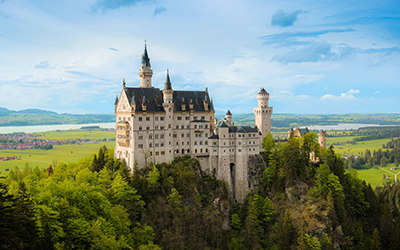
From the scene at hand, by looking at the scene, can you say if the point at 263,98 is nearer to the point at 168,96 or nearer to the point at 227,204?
the point at 168,96

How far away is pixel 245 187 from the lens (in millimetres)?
86750

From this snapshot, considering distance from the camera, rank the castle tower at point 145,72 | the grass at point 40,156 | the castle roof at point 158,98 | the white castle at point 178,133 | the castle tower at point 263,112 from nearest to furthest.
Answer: the white castle at point 178,133, the castle roof at point 158,98, the castle tower at point 145,72, the castle tower at point 263,112, the grass at point 40,156

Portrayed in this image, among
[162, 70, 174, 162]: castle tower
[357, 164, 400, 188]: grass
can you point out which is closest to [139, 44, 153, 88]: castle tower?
[162, 70, 174, 162]: castle tower

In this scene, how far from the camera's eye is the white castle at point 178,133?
7975 centimetres

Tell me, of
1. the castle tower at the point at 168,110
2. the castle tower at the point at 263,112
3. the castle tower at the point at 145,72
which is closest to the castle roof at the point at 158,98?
the castle tower at the point at 168,110

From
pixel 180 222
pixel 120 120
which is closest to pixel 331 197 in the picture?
pixel 180 222

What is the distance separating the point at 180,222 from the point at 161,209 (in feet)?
15.8

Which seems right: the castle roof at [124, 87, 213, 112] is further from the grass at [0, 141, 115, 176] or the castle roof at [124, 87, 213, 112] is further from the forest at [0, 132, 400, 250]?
the grass at [0, 141, 115, 176]

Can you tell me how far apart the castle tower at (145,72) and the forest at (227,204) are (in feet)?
66.9

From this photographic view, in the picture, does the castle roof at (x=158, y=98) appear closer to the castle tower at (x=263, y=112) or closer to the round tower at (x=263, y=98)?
the castle tower at (x=263, y=112)

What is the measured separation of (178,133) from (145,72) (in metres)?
18.8

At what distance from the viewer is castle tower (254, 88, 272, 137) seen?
98.1 m

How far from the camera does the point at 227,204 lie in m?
82.1

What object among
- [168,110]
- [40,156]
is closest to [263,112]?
[168,110]
